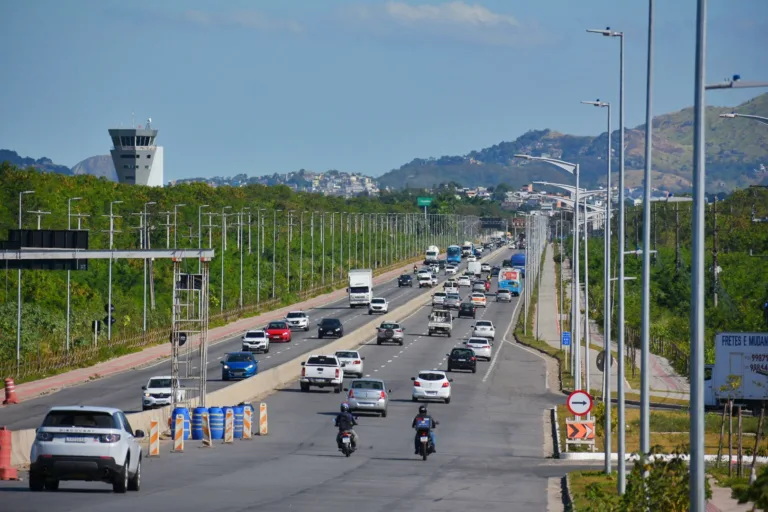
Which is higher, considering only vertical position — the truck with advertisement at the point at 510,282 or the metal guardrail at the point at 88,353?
the truck with advertisement at the point at 510,282

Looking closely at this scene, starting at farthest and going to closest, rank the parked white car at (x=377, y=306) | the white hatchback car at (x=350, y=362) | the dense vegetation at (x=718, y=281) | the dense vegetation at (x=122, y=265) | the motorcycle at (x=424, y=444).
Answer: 1. the parked white car at (x=377, y=306)
2. the dense vegetation at (x=718, y=281)
3. the dense vegetation at (x=122, y=265)
4. the white hatchback car at (x=350, y=362)
5. the motorcycle at (x=424, y=444)

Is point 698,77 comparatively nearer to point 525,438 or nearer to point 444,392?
point 525,438

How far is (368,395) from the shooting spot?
52938mm

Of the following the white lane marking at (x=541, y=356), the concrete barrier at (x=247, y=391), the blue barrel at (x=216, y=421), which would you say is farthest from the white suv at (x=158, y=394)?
the white lane marking at (x=541, y=356)

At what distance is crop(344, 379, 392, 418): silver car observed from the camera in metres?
52.8

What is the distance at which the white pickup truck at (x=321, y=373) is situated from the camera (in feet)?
204

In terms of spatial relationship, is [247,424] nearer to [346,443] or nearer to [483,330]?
[346,443]

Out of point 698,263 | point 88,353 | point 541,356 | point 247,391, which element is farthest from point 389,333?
point 698,263

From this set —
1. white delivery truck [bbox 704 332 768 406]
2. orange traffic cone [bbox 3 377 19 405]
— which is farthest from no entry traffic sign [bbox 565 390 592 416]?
orange traffic cone [bbox 3 377 19 405]

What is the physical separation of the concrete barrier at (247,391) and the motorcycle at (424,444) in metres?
8.24

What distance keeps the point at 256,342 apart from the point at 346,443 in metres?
42.8

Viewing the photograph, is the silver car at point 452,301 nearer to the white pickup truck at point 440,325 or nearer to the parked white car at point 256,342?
the white pickup truck at point 440,325

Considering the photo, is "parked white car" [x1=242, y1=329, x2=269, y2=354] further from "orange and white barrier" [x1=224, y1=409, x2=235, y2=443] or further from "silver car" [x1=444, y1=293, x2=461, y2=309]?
"silver car" [x1=444, y1=293, x2=461, y2=309]

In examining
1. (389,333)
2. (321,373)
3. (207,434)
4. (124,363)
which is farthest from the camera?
(389,333)
